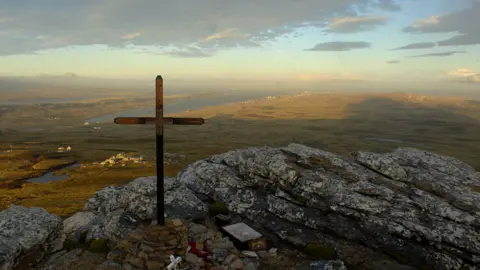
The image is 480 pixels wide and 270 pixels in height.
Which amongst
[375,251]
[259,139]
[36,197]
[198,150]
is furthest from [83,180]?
[259,139]

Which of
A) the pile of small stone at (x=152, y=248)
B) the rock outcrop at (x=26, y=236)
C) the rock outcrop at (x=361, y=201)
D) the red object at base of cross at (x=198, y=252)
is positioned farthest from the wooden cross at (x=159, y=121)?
the rock outcrop at (x=26, y=236)

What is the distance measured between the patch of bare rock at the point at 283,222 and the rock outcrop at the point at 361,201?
2.9 inches

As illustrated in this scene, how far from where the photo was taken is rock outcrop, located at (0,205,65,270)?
2106cm

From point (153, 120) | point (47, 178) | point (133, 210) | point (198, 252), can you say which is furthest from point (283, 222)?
point (47, 178)

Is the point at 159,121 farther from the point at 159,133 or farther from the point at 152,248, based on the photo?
the point at 152,248

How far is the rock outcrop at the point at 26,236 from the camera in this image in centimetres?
2106

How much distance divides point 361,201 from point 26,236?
23565 mm

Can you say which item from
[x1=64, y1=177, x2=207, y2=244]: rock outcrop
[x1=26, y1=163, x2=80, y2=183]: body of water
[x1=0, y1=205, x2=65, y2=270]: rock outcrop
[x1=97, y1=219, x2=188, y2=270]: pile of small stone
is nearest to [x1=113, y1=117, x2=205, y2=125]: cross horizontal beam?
[x1=97, y1=219, x2=188, y2=270]: pile of small stone

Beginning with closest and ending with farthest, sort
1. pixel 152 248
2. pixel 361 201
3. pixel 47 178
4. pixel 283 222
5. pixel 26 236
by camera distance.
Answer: pixel 152 248 → pixel 26 236 → pixel 361 201 → pixel 283 222 → pixel 47 178

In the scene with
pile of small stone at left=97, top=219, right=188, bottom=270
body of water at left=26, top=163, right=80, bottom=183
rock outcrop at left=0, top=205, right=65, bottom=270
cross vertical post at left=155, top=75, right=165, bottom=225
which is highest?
cross vertical post at left=155, top=75, right=165, bottom=225

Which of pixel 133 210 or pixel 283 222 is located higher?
pixel 133 210

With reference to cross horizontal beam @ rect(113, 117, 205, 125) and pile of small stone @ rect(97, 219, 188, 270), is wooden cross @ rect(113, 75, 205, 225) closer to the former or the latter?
cross horizontal beam @ rect(113, 117, 205, 125)

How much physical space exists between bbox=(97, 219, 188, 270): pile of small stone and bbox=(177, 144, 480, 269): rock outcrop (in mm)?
8056

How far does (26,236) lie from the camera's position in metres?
22.7
